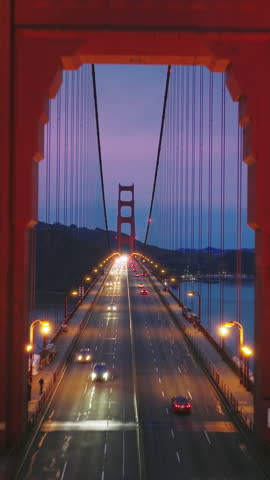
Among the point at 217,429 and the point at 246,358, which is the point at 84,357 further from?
the point at 217,429

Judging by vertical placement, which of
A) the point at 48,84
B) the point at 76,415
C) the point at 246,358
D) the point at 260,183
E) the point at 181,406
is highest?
the point at 48,84

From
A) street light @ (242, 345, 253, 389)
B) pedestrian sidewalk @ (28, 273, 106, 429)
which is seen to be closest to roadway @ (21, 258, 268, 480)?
pedestrian sidewalk @ (28, 273, 106, 429)

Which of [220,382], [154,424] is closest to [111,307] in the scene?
[220,382]

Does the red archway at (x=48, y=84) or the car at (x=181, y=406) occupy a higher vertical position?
the red archway at (x=48, y=84)

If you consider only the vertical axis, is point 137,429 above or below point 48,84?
below

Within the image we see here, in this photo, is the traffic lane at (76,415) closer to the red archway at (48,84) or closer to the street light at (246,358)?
the red archway at (48,84)

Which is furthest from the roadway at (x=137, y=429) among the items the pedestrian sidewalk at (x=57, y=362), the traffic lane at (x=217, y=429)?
the pedestrian sidewalk at (x=57, y=362)
